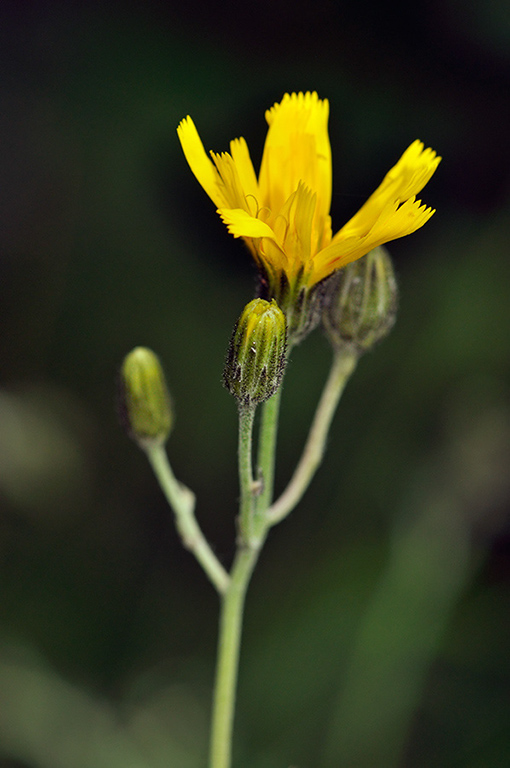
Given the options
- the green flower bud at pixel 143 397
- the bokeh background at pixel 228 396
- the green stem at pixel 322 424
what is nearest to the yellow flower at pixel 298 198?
the green stem at pixel 322 424

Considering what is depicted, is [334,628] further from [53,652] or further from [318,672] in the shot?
[53,652]

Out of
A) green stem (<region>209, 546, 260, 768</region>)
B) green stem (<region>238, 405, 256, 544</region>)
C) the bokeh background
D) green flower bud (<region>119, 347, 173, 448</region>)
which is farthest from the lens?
the bokeh background

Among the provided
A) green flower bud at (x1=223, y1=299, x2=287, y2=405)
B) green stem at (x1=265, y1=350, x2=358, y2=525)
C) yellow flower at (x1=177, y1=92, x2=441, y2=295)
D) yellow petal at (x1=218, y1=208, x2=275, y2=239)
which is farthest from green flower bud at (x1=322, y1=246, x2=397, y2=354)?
yellow petal at (x1=218, y1=208, x2=275, y2=239)

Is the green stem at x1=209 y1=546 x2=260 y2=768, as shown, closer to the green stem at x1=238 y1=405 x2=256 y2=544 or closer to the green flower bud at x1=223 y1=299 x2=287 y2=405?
the green stem at x1=238 y1=405 x2=256 y2=544

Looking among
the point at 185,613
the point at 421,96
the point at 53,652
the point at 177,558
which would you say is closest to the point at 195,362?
the point at 177,558

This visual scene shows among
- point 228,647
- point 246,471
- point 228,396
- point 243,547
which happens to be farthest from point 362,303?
point 228,396
